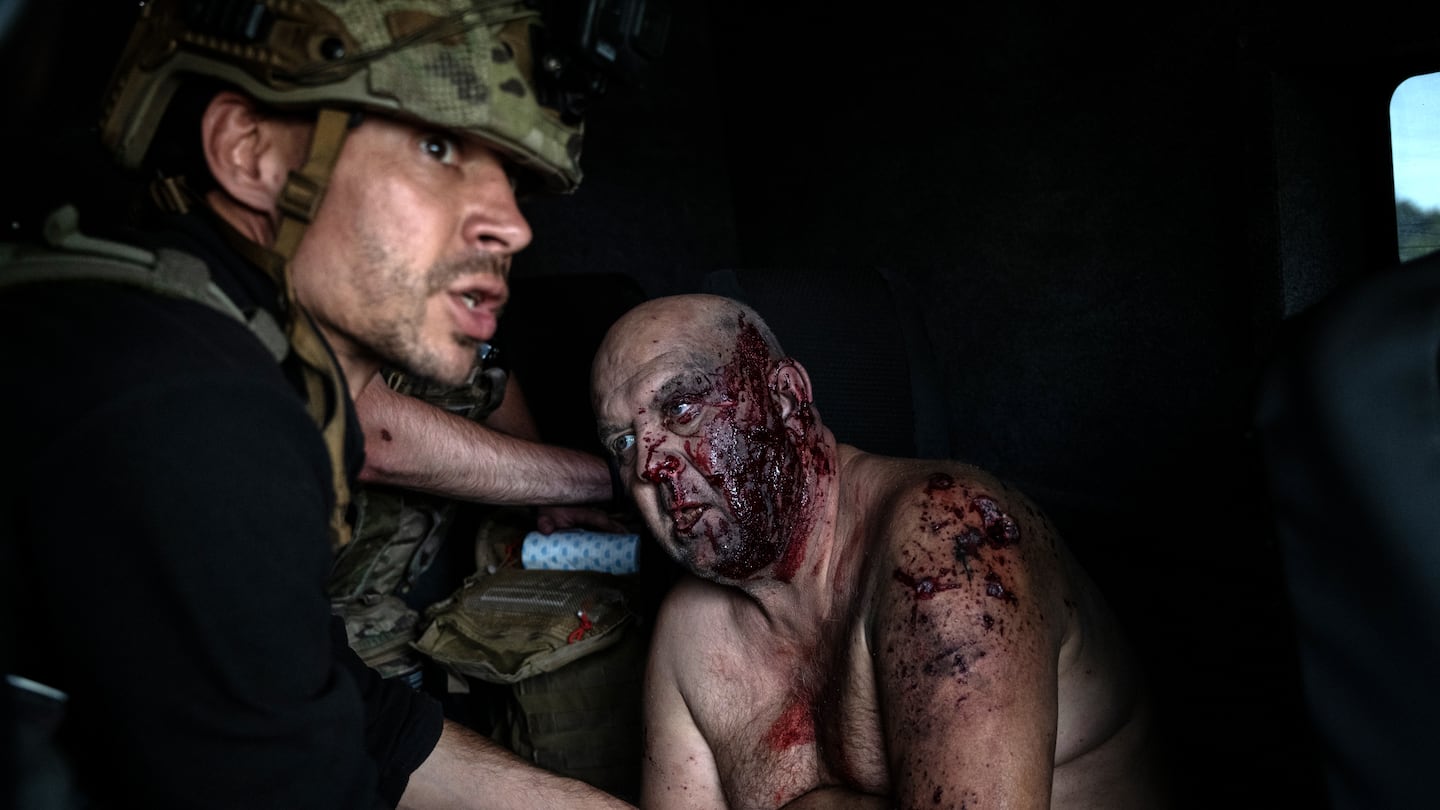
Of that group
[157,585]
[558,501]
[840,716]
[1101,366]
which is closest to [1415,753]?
[840,716]

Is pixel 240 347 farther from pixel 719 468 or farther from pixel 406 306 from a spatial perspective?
pixel 719 468

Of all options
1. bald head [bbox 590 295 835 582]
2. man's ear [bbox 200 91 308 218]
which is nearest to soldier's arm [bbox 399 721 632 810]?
bald head [bbox 590 295 835 582]

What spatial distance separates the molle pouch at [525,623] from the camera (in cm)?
317

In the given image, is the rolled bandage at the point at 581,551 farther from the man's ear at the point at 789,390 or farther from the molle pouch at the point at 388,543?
the man's ear at the point at 789,390

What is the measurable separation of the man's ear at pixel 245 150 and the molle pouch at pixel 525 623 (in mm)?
1698

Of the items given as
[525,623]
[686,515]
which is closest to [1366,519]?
[686,515]

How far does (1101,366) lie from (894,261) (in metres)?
1.27

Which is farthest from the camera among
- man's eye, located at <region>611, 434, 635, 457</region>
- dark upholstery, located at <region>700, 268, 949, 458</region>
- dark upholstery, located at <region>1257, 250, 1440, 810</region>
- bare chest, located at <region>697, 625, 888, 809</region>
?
dark upholstery, located at <region>700, 268, 949, 458</region>

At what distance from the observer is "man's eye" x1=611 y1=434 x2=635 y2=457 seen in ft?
8.33

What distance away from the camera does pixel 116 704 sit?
138cm

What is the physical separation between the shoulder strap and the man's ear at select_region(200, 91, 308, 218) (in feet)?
0.78

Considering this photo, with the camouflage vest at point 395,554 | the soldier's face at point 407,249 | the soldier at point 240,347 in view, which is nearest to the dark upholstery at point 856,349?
the camouflage vest at point 395,554

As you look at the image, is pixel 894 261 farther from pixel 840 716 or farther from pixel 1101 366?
pixel 840 716

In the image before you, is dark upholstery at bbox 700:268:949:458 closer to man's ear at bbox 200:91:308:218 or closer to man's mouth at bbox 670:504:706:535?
man's mouth at bbox 670:504:706:535
